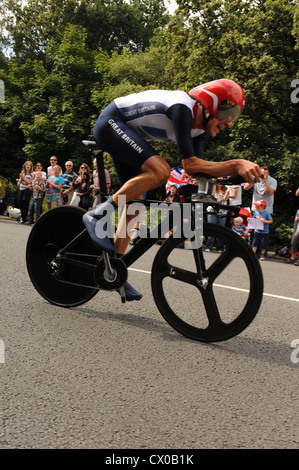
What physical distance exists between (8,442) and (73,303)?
2336 millimetres

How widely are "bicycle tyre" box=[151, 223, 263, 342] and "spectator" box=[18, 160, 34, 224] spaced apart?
1284 cm

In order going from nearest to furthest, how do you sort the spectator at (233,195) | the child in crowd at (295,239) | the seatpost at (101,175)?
the seatpost at (101,175)
the child in crowd at (295,239)
the spectator at (233,195)

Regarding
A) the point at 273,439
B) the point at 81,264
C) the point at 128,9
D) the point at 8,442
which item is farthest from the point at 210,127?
the point at 128,9

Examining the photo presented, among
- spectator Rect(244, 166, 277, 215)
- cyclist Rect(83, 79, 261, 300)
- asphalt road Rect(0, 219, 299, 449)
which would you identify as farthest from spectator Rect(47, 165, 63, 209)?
cyclist Rect(83, 79, 261, 300)

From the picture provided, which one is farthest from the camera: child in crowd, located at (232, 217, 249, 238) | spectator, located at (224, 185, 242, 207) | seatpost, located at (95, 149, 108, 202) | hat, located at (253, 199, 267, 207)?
spectator, located at (224, 185, 242, 207)

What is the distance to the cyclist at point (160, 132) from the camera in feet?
11.9

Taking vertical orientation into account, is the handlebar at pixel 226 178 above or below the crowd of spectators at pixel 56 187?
above

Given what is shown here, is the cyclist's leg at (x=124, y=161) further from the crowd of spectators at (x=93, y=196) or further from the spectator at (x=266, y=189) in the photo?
the spectator at (x=266, y=189)

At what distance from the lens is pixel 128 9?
4647cm

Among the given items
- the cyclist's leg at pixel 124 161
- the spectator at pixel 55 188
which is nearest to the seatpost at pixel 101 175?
the cyclist's leg at pixel 124 161

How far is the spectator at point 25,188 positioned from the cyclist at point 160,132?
12.4 m

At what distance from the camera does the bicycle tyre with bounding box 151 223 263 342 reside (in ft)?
11.9

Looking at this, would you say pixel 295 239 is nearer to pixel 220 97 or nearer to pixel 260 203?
pixel 260 203

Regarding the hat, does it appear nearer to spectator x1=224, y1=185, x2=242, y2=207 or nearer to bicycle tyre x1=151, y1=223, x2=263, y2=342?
spectator x1=224, y1=185, x2=242, y2=207
